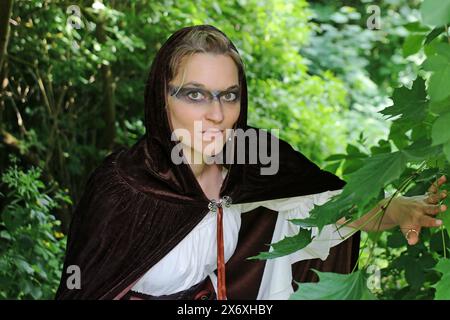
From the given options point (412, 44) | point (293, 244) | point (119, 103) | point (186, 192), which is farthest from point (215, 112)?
point (119, 103)

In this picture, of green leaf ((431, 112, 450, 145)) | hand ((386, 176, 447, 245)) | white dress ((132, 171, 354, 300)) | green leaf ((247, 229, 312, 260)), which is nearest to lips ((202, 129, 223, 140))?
white dress ((132, 171, 354, 300))

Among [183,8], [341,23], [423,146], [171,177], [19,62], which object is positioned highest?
[341,23]

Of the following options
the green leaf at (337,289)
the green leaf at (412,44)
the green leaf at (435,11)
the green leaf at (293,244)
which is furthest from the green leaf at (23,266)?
the green leaf at (435,11)

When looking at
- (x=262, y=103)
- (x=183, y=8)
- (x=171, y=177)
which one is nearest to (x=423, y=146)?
(x=171, y=177)

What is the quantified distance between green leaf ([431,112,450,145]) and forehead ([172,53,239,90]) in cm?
85

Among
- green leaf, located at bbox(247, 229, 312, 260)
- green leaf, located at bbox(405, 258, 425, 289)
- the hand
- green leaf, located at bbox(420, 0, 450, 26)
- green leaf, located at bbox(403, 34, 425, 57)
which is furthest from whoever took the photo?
green leaf, located at bbox(403, 34, 425, 57)

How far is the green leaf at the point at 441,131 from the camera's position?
37.6 inches

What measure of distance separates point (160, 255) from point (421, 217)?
552 millimetres

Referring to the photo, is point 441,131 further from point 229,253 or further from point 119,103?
point 119,103

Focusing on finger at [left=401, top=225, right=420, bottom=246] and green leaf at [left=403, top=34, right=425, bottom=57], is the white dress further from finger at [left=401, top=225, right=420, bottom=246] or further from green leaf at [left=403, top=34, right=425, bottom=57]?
green leaf at [left=403, top=34, right=425, bottom=57]

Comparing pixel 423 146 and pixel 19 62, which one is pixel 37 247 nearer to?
pixel 19 62

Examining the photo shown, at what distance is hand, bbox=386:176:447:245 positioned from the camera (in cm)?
158

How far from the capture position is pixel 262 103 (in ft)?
14.3

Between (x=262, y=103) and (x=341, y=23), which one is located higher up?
(x=341, y=23)
